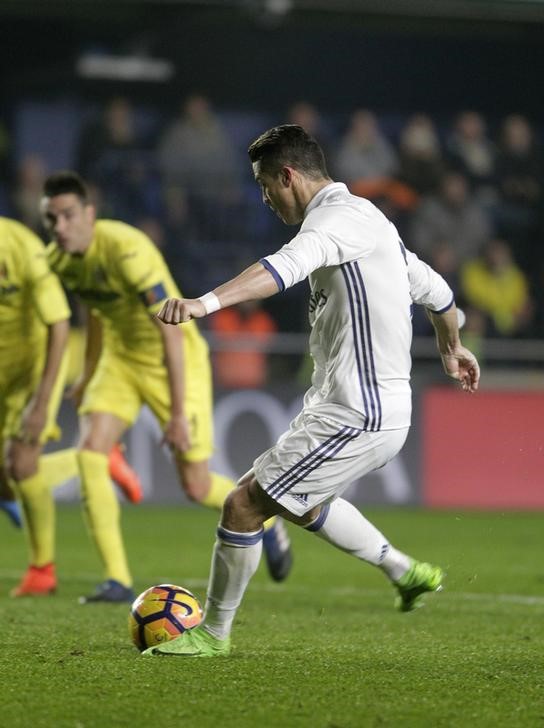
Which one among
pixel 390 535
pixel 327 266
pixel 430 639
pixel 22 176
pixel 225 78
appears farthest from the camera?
pixel 225 78

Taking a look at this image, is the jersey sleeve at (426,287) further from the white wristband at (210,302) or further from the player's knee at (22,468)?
the player's knee at (22,468)

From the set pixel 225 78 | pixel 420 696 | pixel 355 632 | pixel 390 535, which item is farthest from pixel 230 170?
pixel 420 696

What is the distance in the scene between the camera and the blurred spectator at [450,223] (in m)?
15.8

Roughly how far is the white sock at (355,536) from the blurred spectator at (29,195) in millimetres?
9449

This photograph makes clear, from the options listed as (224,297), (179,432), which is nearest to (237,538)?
(224,297)

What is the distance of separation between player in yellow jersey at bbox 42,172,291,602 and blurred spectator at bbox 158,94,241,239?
822cm

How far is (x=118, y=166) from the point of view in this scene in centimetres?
1538

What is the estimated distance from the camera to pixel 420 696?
13.8 ft

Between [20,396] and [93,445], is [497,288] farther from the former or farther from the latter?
[93,445]

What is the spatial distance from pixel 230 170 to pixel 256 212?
56 cm

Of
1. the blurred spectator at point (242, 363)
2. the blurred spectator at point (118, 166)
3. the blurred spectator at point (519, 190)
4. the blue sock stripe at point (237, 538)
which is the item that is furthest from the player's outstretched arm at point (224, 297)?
the blurred spectator at point (519, 190)

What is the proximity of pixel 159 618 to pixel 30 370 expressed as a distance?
280 centimetres

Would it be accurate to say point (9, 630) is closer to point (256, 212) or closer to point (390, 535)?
point (390, 535)

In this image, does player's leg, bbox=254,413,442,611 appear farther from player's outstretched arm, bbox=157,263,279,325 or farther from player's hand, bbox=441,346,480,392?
player's outstretched arm, bbox=157,263,279,325
